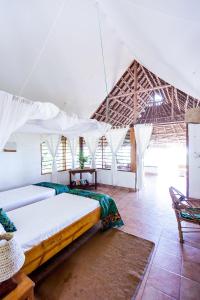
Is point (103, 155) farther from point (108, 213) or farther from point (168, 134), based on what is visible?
point (168, 134)

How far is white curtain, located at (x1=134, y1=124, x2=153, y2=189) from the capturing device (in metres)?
4.61

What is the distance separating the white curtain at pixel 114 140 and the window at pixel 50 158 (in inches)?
69.6

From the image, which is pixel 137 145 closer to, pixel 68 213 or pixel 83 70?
pixel 83 70

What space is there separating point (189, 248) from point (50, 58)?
424 cm

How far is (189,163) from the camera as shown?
13.8ft

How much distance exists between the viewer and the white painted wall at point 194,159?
4114 mm

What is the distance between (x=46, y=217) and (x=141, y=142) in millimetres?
3523

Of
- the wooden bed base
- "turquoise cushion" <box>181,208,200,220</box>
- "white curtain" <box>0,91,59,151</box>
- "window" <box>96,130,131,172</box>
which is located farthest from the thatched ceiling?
"white curtain" <box>0,91,59,151</box>

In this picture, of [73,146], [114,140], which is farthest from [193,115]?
[73,146]

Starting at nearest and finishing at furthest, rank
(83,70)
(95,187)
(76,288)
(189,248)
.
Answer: (76,288) → (189,248) → (83,70) → (95,187)

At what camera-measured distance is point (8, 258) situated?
0.97m

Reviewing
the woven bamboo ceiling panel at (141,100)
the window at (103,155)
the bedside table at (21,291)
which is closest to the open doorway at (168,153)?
the woven bamboo ceiling panel at (141,100)

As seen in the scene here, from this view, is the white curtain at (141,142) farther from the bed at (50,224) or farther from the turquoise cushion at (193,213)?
the bed at (50,224)

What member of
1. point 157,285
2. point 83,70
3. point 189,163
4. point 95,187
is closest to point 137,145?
point 189,163
